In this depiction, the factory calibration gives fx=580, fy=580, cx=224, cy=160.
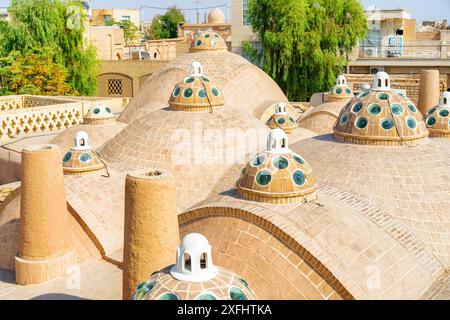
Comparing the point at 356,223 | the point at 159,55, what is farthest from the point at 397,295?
the point at 159,55

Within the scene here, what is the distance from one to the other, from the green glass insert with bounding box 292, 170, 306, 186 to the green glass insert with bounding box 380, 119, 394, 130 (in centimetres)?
254

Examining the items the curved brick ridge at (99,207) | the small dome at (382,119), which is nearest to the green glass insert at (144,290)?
the curved brick ridge at (99,207)

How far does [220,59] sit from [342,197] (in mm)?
8930

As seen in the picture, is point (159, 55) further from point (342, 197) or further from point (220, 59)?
point (342, 197)

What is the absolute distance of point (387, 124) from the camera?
10141mm

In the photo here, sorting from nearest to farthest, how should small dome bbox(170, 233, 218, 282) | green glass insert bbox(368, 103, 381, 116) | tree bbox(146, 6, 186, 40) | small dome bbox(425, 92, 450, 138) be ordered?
1. small dome bbox(170, 233, 218, 282)
2. green glass insert bbox(368, 103, 381, 116)
3. small dome bbox(425, 92, 450, 138)
4. tree bbox(146, 6, 186, 40)

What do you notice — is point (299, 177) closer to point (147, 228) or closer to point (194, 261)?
point (147, 228)

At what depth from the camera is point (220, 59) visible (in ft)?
55.7

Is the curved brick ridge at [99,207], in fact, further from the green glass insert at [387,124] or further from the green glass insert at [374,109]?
the green glass insert at [387,124]

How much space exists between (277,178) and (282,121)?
23.1 feet

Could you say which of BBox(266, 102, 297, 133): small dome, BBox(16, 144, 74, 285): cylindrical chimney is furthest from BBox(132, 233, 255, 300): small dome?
BBox(266, 102, 297, 133): small dome

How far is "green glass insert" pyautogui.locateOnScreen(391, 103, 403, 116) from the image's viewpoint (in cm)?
1017

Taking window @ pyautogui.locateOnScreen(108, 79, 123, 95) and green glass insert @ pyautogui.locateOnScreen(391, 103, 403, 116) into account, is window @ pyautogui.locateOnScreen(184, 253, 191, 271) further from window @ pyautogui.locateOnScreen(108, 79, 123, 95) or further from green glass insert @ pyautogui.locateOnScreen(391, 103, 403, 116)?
window @ pyautogui.locateOnScreen(108, 79, 123, 95)

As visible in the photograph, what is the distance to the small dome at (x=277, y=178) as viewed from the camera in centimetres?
822
